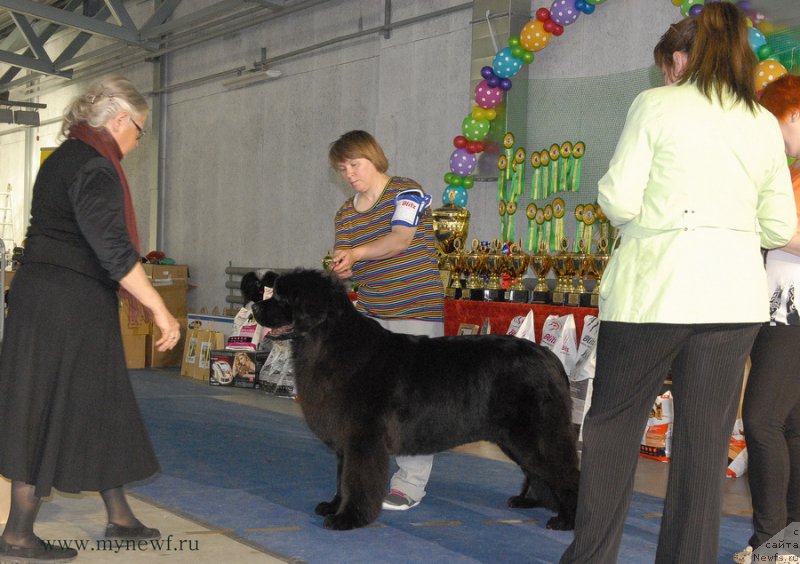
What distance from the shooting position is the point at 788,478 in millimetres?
2441

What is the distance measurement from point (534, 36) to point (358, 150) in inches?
129

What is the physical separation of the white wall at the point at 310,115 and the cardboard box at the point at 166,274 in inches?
24.6

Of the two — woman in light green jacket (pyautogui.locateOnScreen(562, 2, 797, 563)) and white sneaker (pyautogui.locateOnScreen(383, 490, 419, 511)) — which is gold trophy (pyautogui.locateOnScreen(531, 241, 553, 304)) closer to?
white sneaker (pyautogui.locateOnScreen(383, 490, 419, 511))

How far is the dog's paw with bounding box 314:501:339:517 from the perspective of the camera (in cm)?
307

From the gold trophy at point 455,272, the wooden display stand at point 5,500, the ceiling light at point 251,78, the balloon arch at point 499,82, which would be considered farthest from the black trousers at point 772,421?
the ceiling light at point 251,78

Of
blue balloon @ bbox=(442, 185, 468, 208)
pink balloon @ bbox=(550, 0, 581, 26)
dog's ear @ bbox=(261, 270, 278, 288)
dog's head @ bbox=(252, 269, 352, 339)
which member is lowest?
dog's head @ bbox=(252, 269, 352, 339)

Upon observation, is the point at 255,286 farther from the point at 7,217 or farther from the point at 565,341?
the point at 7,217

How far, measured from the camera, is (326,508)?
309 cm

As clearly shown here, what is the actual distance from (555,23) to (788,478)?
4172 millimetres

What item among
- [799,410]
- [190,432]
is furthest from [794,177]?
[190,432]

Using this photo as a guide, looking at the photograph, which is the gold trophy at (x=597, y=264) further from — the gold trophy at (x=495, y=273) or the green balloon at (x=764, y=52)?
the green balloon at (x=764, y=52)

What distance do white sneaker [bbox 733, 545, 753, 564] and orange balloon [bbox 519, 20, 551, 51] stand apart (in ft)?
13.7

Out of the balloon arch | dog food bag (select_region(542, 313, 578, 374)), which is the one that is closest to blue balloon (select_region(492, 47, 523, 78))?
the balloon arch

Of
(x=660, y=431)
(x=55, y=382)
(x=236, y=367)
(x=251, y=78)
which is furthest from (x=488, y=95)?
(x=55, y=382)
